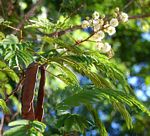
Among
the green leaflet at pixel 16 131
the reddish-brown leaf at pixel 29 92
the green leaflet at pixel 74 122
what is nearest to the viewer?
the green leaflet at pixel 16 131

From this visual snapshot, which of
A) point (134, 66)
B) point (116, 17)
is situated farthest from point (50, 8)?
point (134, 66)

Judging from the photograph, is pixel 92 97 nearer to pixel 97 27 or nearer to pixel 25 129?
pixel 25 129

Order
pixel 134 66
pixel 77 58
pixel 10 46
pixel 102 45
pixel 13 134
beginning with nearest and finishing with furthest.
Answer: pixel 13 134 → pixel 10 46 → pixel 77 58 → pixel 102 45 → pixel 134 66

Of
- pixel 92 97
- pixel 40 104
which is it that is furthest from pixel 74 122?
pixel 92 97

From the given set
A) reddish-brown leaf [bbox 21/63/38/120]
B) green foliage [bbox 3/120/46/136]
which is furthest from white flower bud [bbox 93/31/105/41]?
green foliage [bbox 3/120/46/136]

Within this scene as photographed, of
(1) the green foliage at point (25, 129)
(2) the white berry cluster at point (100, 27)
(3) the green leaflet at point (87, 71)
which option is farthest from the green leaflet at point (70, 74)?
(1) the green foliage at point (25, 129)

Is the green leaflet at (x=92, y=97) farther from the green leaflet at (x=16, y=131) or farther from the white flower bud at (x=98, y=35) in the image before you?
the white flower bud at (x=98, y=35)

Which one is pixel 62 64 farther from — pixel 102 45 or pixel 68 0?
pixel 68 0

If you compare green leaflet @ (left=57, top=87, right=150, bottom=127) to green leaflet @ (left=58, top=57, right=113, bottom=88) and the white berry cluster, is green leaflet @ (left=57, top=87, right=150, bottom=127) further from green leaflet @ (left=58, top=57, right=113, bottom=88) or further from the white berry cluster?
the white berry cluster
